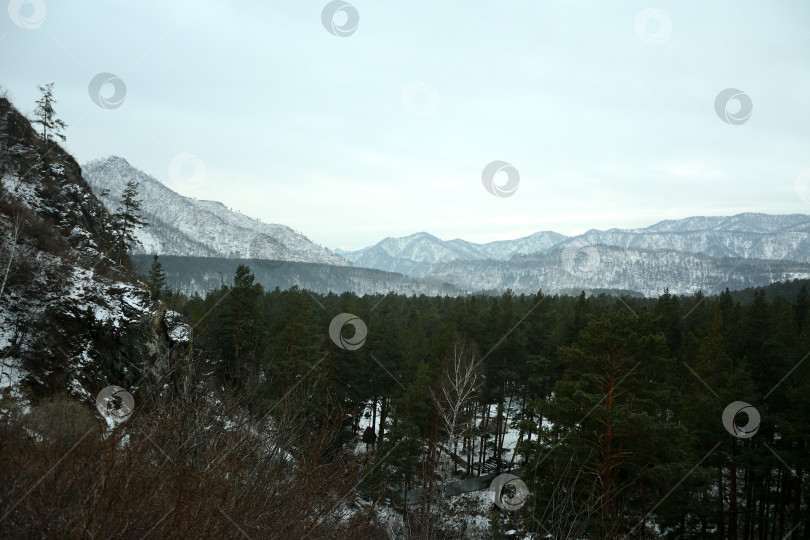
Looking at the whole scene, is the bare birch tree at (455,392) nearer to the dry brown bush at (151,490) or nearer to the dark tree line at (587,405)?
the dark tree line at (587,405)

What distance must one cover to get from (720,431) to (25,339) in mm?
27208

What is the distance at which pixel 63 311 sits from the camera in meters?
17.2

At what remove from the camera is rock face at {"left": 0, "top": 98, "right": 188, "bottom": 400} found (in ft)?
49.4

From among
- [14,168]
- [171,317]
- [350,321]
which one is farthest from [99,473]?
[350,321]

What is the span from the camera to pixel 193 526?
13.8 ft

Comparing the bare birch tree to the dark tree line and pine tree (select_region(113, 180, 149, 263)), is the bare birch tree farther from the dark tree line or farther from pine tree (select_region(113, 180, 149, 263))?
pine tree (select_region(113, 180, 149, 263))

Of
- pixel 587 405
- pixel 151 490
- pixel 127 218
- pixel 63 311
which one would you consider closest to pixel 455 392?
pixel 587 405

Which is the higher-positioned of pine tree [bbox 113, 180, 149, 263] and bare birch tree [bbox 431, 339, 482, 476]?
pine tree [bbox 113, 180, 149, 263]

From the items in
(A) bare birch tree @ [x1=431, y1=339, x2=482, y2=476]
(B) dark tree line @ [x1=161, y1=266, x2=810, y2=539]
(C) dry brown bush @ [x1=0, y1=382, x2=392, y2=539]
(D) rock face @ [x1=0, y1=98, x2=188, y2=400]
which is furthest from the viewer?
(D) rock face @ [x1=0, y1=98, x2=188, y2=400]

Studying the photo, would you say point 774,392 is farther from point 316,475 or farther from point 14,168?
point 14,168

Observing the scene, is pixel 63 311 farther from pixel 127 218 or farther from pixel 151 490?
pixel 127 218

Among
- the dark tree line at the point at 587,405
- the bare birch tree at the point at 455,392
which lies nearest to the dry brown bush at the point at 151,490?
the dark tree line at the point at 587,405

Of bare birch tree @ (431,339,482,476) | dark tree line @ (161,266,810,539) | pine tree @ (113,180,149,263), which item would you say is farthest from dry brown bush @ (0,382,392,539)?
pine tree @ (113,180,149,263)

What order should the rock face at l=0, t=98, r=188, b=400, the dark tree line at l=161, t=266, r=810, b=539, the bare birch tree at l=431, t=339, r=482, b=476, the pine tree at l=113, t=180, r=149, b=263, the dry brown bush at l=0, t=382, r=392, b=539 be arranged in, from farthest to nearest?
the pine tree at l=113, t=180, r=149, b=263 < the rock face at l=0, t=98, r=188, b=400 < the dark tree line at l=161, t=266, r=810, b=539 < the bare birch tree at l=431, t=339, r=482, b=476 < the dry brown bush at l=0, t=382, r=392, b=539
